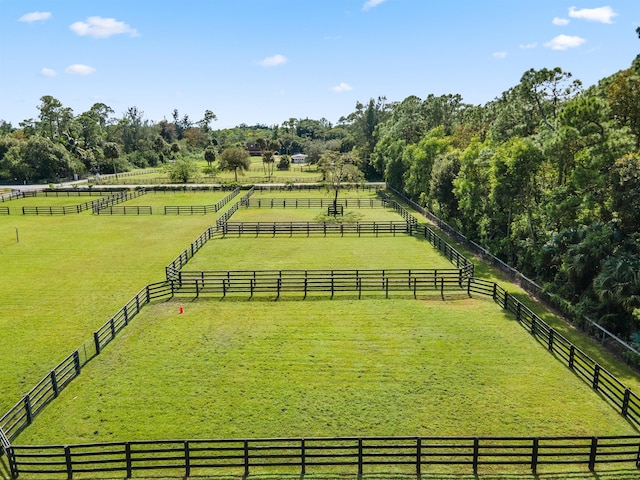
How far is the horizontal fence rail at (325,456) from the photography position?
10.2 metres

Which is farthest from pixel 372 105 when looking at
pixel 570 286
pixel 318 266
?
pixel 570 286

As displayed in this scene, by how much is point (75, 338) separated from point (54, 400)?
15.0 ft

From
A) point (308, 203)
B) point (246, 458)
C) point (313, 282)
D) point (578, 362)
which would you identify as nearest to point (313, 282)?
point (313, 282)

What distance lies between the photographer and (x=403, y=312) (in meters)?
20.0

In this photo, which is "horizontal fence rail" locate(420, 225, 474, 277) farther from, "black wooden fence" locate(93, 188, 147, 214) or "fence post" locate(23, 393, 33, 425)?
"black wooden fence" locate(93, 188, 147, 214)

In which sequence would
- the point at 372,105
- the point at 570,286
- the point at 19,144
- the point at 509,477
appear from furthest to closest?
the point at 372,105 < the point at 19,144 < the point at 570,286 < the point at 509,477

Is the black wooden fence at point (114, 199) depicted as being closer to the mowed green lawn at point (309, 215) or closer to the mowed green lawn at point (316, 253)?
the mowed green lawn at point (309, 215)

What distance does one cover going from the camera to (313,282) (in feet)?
76.1

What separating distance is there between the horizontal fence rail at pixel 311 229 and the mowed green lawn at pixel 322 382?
17.4 meters

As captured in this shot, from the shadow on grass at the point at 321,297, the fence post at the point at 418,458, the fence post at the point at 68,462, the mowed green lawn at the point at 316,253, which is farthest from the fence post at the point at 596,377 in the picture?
the fence post at the point at 68,462

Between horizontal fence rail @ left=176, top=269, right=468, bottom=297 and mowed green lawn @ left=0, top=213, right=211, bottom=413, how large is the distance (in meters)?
3.47

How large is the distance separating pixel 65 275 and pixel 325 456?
70.0 ft

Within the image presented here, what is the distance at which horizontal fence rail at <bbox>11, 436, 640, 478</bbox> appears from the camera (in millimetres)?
10164

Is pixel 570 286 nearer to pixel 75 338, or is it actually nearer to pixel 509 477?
pixel 509 477
